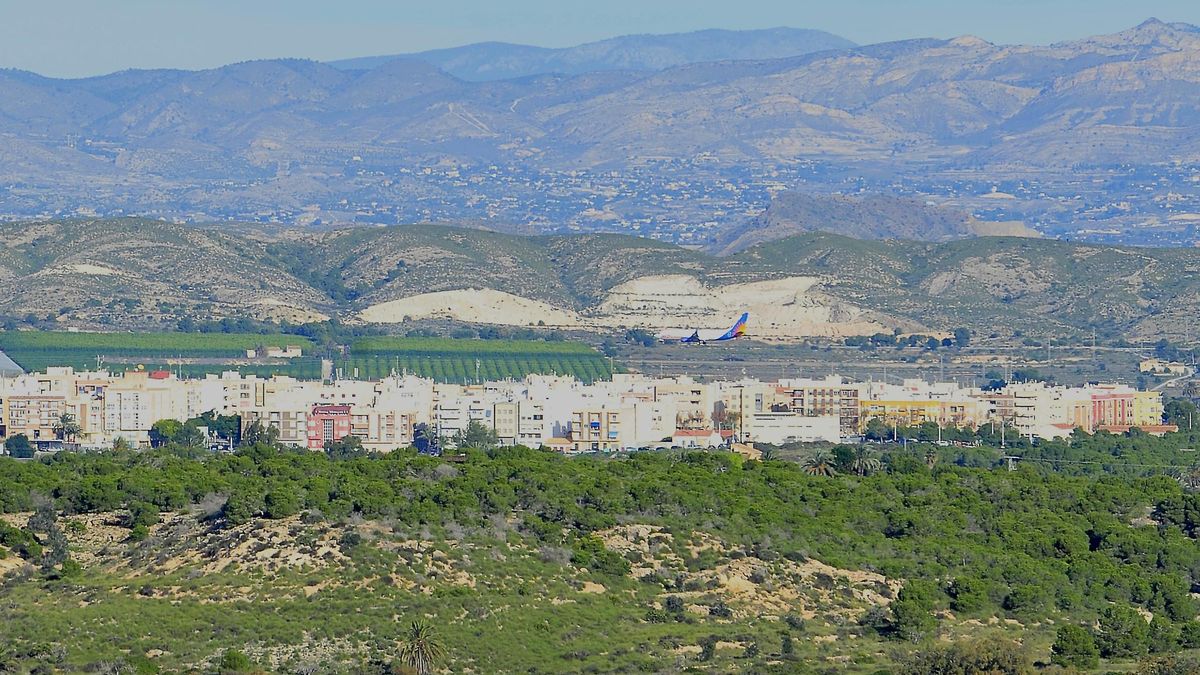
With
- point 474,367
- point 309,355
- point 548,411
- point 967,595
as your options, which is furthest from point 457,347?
point 967,595

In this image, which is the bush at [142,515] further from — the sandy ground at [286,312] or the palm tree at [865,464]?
the sandy ground at [286,312]

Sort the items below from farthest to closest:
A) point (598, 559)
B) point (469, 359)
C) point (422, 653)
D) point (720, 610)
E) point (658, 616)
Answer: point (469, 359), point (598, 559), point (720, 610), point (658, 616), point (422, 653)

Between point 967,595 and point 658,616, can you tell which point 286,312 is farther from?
point 658,616

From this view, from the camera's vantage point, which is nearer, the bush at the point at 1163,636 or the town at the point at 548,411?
the bush at the point at 1163,636

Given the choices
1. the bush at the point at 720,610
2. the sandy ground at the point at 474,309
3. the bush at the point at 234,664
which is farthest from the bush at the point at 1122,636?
the sandy ground at the point at 474,309

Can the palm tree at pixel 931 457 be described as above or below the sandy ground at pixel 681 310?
below

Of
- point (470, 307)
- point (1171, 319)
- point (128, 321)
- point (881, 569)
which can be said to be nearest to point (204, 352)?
point (128, 321)

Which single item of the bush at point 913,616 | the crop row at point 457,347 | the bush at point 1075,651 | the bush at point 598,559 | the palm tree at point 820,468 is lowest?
the bush at point 1075,651
